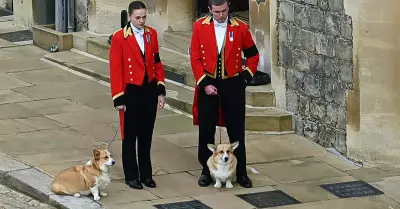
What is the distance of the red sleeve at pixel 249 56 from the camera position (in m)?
10.3

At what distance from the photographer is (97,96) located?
13.8 meters

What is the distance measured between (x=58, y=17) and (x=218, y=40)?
6.73 m

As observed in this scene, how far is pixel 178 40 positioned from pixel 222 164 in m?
4.87

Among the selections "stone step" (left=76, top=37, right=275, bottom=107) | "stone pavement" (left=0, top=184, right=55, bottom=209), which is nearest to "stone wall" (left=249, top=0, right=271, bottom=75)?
"stone step" (left=76, top=37, right=275, bottom=107)

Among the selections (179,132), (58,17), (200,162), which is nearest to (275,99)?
(179,132)

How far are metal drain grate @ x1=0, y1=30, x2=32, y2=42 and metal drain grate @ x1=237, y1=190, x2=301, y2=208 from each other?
7.74 metres

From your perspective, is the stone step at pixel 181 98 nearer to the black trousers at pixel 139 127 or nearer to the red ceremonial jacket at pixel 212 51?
the red ceremonial jacket at pixel 212 51

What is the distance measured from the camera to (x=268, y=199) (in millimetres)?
10180

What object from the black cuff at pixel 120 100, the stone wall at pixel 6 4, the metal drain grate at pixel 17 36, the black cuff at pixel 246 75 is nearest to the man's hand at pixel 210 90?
the black cuff at pixel 246 75

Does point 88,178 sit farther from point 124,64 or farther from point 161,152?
point 161,152

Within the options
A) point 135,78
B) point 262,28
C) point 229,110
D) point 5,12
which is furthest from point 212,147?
point 5,12

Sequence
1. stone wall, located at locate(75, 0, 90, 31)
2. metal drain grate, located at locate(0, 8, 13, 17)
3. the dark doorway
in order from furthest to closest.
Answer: metal drain grate, located at locate(0, 8, 13, 17)
stone wall, located at locate(75, 0, 90, 31)
the dark doorway

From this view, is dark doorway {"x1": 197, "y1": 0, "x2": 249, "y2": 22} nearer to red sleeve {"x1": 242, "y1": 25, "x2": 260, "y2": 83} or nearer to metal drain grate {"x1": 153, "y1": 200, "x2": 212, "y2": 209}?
red sleeve {"x1": 242, "y1": 25, "x2": 260, "y2": 83}

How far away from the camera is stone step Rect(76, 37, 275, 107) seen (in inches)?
491
